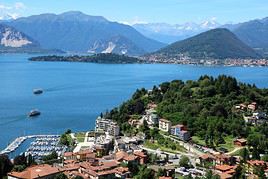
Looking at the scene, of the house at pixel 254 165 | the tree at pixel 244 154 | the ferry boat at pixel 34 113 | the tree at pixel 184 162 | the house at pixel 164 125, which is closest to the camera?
the house at pixel 254 165

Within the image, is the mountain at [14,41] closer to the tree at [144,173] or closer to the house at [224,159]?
the house at [224,159]

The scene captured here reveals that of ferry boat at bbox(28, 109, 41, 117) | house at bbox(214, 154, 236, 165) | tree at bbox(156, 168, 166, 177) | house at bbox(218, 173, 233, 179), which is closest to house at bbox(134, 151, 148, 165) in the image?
tree at bbox(156, 168, 166, 177)

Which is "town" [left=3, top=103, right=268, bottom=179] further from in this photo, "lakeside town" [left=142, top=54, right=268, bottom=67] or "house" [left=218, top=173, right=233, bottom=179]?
"lakeside town" [left=142, top=54, right=268, bottom=67]

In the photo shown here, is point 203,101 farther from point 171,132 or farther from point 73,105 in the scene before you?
point 73,105

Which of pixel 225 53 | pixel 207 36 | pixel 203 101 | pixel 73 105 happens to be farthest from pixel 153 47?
pixel 203 101

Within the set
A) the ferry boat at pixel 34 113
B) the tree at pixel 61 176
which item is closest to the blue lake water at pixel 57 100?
the ferry boat at pixel 34 113

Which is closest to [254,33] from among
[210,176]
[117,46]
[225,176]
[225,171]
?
[117,46]
